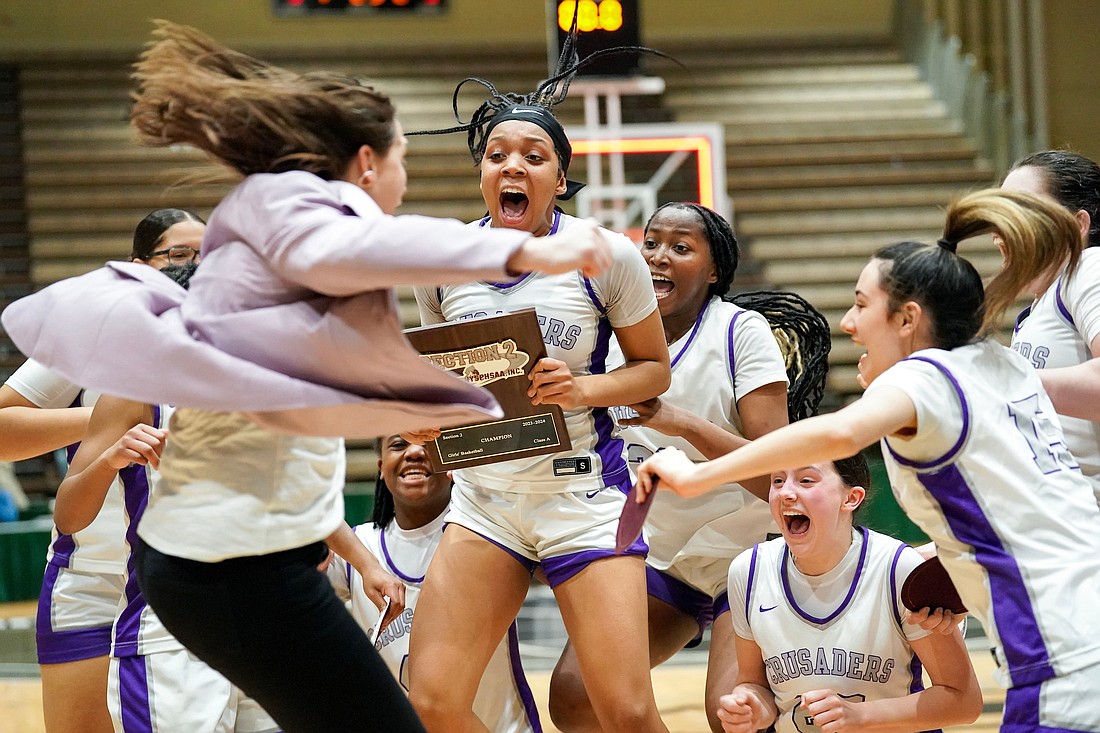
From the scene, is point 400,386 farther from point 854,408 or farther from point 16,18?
point 16,18

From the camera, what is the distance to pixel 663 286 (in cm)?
383

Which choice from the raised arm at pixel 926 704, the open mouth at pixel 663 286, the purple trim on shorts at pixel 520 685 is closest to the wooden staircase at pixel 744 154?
the open mouth at pixel 663 286

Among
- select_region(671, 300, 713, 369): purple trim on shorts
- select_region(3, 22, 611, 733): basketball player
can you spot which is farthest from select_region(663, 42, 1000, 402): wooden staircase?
select_region(3, 22, 611, 733): basketball player

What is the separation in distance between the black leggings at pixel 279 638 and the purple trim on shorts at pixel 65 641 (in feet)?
5.09

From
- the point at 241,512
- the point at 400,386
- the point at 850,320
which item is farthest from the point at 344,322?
the point at 850,320

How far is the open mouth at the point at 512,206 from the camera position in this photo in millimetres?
3295

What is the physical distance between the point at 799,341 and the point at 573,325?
4.39ft

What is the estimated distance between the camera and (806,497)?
3.22m

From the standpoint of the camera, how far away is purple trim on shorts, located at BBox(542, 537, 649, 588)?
3131mm

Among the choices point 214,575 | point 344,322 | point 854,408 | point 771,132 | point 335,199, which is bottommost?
point 771,132

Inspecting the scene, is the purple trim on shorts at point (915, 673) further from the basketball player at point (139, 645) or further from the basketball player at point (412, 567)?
the basketball player at point (139, 645)

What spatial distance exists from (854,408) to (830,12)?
12708 mm

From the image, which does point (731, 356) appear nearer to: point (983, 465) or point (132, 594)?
point (983, 465)

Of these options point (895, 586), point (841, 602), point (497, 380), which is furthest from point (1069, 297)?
point (497, 380)
